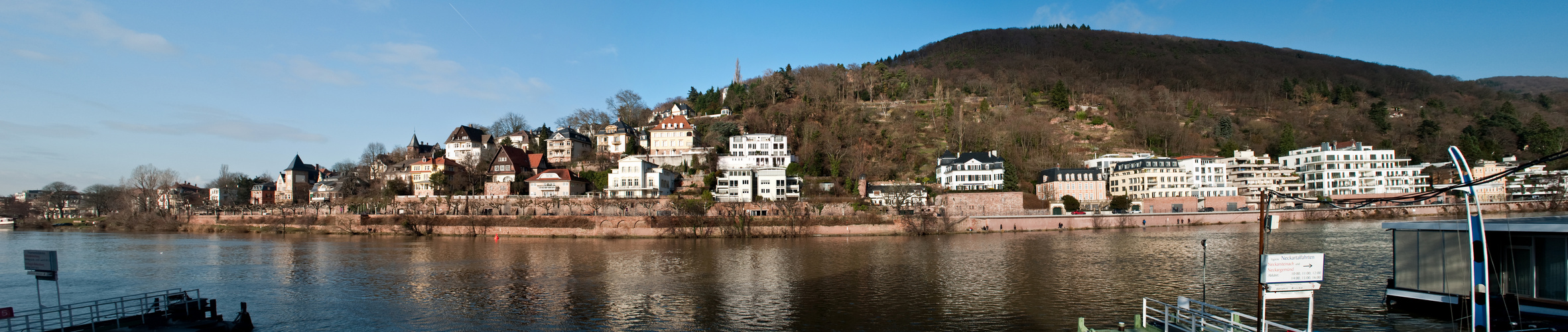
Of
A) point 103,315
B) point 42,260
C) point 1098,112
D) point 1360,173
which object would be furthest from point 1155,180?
point 42,260

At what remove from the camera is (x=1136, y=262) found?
2981cm

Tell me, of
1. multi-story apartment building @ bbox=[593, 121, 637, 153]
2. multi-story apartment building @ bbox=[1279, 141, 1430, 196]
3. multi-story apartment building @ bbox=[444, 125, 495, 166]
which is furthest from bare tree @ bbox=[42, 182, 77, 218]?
multi-story apartment building @ bbox=[1279, 141, 1430, 196]

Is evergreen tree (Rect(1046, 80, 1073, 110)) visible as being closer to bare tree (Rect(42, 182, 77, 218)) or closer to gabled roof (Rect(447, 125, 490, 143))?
gabled roof (Rect(447, 125, 490, 143))

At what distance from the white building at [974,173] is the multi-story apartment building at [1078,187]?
463 centimetres

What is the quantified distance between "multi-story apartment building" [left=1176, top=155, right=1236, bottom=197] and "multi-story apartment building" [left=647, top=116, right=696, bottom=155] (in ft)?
158

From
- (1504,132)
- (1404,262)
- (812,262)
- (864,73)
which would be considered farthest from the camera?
(864,73)

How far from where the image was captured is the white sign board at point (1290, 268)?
365 inches

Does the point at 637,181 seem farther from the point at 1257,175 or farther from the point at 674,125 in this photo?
the point at 1257,175

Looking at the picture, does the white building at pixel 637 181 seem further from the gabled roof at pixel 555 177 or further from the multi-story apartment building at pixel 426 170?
the multi-story apartment building at pixel 426 170

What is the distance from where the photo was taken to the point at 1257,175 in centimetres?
7488

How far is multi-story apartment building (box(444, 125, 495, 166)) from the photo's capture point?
263ft

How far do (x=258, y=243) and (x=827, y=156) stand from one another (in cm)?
4599

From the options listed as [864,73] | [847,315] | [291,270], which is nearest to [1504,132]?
[864,73]

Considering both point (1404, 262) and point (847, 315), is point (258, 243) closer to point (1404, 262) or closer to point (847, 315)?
point (847, 315)
